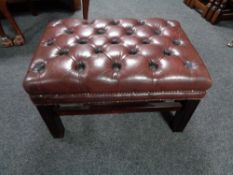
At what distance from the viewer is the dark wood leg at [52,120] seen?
29.9 inches

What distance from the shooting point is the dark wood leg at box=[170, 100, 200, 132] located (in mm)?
778

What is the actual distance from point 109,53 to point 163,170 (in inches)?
23.3

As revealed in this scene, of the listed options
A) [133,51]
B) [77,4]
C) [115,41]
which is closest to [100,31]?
[115,41]

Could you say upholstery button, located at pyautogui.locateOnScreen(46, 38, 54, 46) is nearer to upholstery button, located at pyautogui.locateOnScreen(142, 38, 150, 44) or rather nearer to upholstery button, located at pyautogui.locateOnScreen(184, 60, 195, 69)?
upholstery button, located at pyautogui.locateOnScreen(142, 38, 150, 44)

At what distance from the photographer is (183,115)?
0.85 metres

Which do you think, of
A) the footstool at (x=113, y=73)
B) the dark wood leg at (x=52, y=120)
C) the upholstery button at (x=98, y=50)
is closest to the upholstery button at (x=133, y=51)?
A: the footstool at (x=113, y=73)

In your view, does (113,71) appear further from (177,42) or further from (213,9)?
(213,9)

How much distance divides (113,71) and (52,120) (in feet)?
1.25

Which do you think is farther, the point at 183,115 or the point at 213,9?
the point at 213,9

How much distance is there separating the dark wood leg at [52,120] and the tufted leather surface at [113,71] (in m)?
0.08

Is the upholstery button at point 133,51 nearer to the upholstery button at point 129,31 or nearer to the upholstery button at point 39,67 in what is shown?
the upholstery button at point 129,31

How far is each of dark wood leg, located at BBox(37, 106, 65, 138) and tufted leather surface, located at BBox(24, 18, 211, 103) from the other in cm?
8

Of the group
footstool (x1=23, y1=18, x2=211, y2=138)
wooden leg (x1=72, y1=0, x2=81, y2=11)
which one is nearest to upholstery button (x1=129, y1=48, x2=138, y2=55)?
footstool (x1=23, y1=18, x2=211, y2=138)

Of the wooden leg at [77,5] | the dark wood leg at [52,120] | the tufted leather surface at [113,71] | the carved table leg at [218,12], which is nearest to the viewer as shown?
the tufted leather surface at [113,71]
